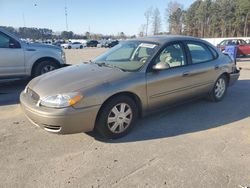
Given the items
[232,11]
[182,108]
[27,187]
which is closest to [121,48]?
[182,108]

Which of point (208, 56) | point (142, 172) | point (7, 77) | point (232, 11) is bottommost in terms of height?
point (142, 172)

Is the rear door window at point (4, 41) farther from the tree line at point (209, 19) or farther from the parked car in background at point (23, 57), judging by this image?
the tree line at point (209, 19)

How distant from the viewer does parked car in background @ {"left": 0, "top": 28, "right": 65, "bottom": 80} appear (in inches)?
284

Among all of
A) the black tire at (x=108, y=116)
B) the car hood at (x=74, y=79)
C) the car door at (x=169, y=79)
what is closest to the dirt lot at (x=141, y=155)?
the black tire at (x=108, y=116)

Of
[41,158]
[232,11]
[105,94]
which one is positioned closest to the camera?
[41,158]

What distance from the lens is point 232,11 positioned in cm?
6644

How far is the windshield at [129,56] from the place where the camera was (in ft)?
15.0

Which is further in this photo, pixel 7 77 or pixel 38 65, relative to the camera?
pixel 38 65

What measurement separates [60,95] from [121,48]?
203 cm

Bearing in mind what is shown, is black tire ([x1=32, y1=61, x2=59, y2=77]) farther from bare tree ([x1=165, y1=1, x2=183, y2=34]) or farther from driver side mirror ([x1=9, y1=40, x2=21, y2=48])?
bare tree ([x1=165, y1=1, x2=183, y2=34])

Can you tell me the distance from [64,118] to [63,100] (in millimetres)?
243

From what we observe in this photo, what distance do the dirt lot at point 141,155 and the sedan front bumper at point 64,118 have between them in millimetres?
308

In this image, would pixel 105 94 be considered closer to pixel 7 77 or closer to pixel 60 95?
pixel 60 95

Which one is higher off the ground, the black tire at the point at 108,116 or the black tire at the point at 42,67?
the black tire at the point at 42,67
